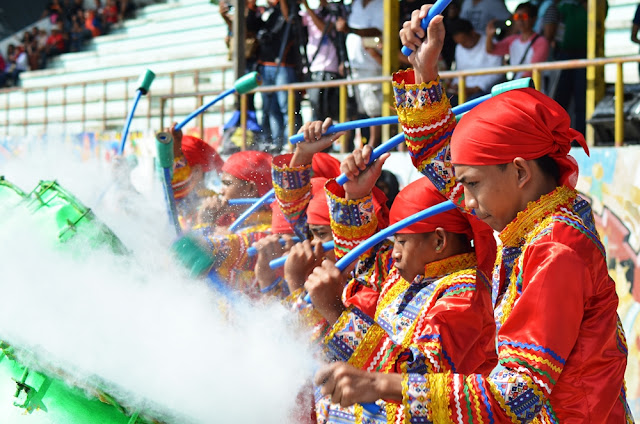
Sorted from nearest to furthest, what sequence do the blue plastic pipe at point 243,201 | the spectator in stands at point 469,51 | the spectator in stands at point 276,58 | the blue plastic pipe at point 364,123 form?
the blue plastic pipe at point 364,123 → the blue plastic pipe at point 243,201 → the spectator in stands at point 469,51 → the spectator in stands at point 276,58

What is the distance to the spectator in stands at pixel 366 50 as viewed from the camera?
278 inches

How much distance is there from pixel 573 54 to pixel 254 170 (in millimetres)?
3358

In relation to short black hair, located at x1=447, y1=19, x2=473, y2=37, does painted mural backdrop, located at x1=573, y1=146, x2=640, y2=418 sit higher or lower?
lower

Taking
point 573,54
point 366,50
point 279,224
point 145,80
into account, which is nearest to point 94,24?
point 366,50

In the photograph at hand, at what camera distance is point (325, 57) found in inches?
302

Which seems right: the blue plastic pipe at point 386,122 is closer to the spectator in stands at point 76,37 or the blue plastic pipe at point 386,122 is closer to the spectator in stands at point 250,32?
the spectator in stands at point 250,32

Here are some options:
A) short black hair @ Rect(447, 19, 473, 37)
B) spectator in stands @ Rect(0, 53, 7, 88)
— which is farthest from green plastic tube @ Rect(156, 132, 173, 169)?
spectator in stands @ Rect(0, 53, 7, 88)

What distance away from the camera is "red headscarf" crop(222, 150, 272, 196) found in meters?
4.64

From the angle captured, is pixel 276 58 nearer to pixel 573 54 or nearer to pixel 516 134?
pixel 573 54

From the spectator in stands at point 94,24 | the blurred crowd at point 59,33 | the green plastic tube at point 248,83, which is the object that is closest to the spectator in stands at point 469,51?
the green plastic tube at point 248,83

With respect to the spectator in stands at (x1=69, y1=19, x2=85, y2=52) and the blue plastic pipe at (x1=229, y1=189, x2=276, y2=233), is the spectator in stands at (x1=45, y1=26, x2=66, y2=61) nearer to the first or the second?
the spectator in stands at (x1=69, y1=19, x2=85, y2=52)

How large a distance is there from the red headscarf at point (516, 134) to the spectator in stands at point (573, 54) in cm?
456

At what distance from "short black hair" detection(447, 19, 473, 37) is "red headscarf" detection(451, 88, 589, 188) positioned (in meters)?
5.31

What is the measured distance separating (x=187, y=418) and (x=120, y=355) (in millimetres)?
244
